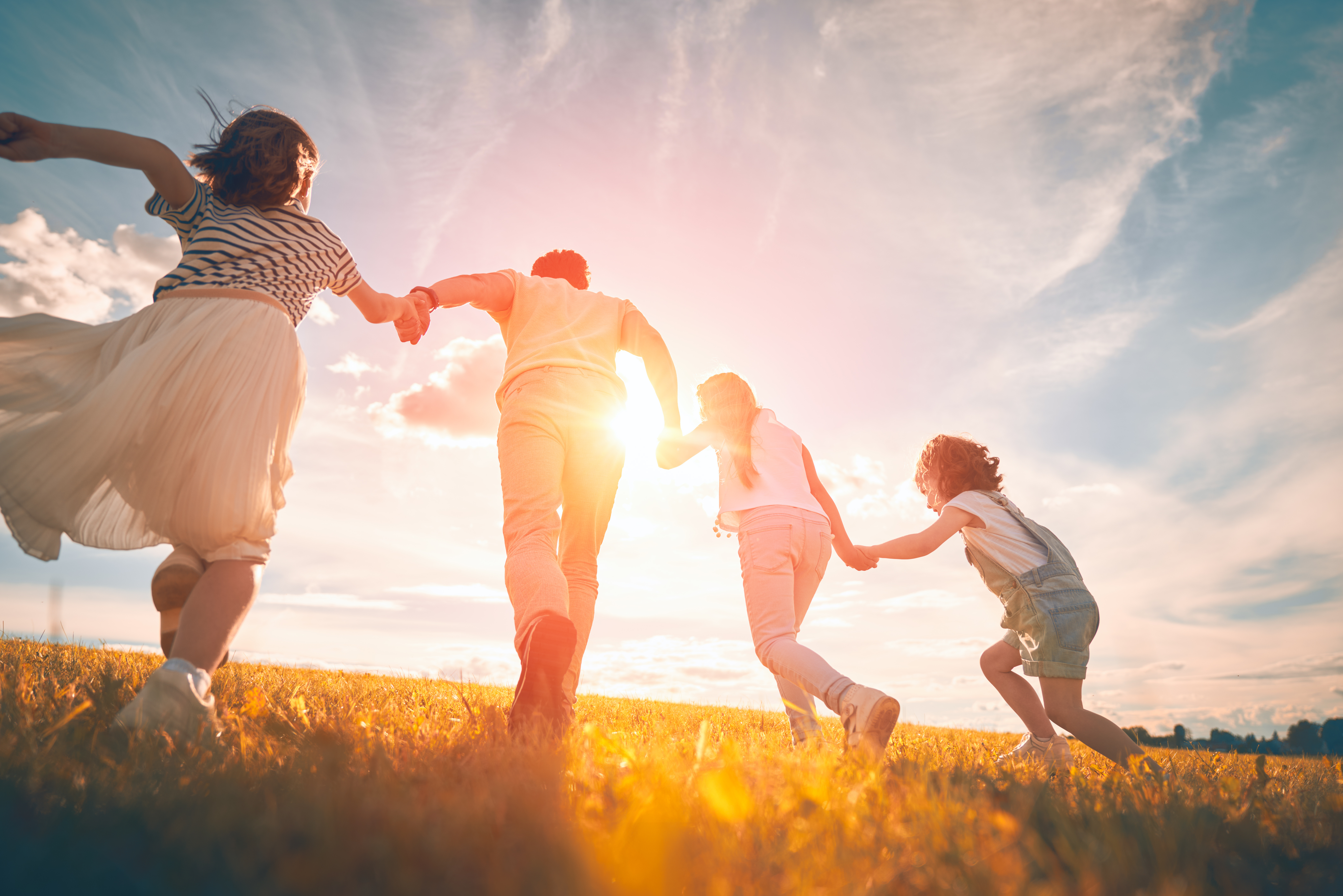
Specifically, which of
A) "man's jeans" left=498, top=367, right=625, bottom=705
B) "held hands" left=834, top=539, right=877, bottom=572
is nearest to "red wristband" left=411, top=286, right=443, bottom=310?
"man's jeans" left=498, top=367, right=625, bottom=705

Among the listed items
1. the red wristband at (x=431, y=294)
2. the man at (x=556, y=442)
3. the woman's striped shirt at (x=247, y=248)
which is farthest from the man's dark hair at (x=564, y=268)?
the woman's striped shirt at (x=247, y=248)

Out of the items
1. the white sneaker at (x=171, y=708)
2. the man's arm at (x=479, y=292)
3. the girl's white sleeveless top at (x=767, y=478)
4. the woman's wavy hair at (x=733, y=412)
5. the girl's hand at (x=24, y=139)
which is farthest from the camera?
the woman's wavy hair at (x=733, y=412)

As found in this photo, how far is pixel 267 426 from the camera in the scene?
3088 mm

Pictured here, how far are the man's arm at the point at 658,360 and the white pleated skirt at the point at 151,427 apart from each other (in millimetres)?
2404

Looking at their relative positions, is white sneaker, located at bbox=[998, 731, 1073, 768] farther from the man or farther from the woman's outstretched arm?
the woman's outstretched arm

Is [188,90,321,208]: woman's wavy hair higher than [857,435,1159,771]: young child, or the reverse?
[188,90,321,208]: woman's wavy hair

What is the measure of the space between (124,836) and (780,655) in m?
3.39

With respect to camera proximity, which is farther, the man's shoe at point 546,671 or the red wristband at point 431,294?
the red wristband at point 431,294

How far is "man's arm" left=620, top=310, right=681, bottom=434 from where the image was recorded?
5.04 meters

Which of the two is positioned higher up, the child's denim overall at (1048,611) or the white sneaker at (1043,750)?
the child's denim overall at (1048,611)

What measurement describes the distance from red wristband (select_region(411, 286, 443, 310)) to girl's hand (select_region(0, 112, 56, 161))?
6.15 ft

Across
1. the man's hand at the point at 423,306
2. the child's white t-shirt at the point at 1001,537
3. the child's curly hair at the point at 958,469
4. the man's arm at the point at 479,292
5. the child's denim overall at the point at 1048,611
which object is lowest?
the child's denim overall at the point at 1048,611

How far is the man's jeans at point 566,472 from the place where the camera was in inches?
154

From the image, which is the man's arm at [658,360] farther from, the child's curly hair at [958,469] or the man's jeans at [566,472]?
the child's curly hair at [958,469]
